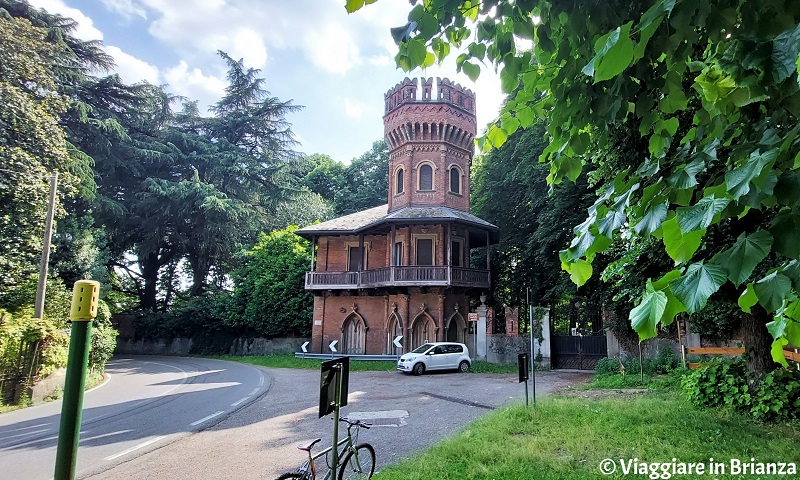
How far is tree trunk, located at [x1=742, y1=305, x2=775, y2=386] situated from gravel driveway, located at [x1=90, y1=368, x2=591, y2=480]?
16.9 ft

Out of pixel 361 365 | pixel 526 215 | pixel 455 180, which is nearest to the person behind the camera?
pixel 361 365

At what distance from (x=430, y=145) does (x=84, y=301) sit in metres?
26.7

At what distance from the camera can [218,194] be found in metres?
33.4

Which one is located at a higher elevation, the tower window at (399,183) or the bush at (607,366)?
the tower window at (399,183)

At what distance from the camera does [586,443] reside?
6809mm

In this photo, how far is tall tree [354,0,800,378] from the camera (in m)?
1.46

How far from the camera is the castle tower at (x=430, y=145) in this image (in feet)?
90.4

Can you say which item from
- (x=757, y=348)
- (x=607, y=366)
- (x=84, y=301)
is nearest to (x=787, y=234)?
(x=84, y=301)

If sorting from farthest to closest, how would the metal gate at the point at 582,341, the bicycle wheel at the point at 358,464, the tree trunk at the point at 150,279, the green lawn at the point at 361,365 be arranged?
1. the tree trunk at the point at 150,279
2. the metal gate at the point at 582,341
3. the green lawn at the point at 361,365
4. the bicycle wheel at the point at 358,464

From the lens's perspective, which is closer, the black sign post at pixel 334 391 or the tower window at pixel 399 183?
the black sign post at pixel 334 391

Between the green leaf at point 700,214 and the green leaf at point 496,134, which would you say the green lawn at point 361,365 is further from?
the green leaf at point 700,214

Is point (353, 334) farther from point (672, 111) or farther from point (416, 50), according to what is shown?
point (672, 111)

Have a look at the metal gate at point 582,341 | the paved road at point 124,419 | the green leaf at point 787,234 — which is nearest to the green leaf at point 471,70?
the green leaf at point 787,234

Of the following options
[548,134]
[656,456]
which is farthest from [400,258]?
[548,134]
